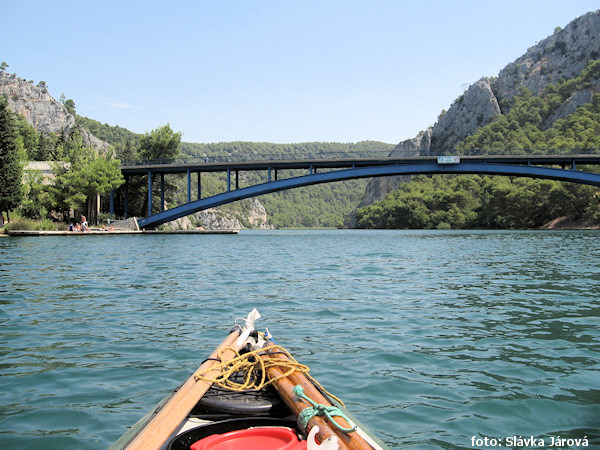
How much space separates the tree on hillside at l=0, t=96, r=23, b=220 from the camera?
4409 cm

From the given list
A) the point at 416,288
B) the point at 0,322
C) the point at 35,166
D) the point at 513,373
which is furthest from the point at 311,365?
the point at 35,166

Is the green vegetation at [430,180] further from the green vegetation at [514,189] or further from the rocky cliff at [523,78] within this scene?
the rocky cliff at [523,78]

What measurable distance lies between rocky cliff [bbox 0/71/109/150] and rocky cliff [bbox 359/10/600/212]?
325 ft

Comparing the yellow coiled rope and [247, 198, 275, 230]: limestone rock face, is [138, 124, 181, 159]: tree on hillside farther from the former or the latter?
[247, 198, 275, 230]: limestone rock face

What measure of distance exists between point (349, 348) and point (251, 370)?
2777 mm

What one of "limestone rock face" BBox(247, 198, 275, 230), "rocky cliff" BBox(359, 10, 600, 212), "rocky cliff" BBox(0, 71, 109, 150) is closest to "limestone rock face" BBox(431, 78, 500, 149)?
"rocky cliff" BBox(359, 10, 600, 212)

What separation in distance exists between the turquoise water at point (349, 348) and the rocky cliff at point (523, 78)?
360 ft

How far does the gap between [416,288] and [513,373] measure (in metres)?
7.53

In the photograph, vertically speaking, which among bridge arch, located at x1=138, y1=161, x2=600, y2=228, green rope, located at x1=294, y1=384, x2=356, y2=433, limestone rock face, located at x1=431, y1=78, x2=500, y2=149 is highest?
limestone rock face, located at x1=431, y1=78, x2=500, y2=149

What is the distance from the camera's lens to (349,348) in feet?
23.7

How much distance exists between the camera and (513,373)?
6062mm

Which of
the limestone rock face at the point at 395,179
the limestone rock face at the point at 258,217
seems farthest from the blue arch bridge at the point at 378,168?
the limestone rock face at the point at 258,217

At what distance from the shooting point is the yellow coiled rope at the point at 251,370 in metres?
4.41

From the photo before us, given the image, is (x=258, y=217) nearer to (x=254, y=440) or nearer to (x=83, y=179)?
(x=83, y=179)
